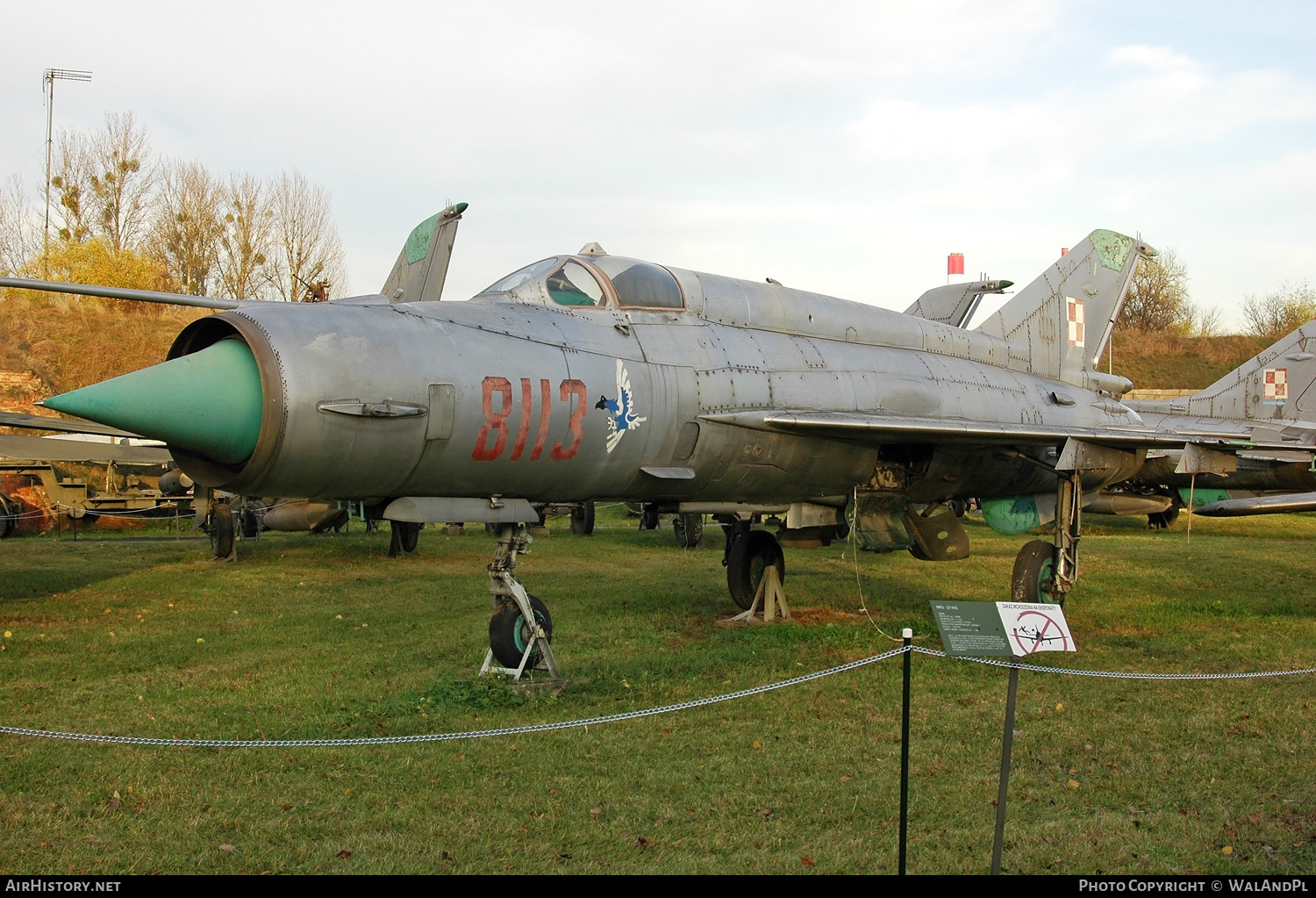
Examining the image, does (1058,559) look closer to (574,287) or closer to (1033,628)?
(574,287)

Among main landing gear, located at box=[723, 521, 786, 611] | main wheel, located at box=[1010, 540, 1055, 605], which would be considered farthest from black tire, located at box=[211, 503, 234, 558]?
main wheel, located at box=[1010, 540, 1055, 605]

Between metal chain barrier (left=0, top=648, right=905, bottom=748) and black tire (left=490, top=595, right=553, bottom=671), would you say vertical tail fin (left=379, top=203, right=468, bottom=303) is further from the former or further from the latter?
metal chain barrier (left=0, top=648, right=905, bottom=748)

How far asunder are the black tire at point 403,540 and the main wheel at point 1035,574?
1125 centimetres

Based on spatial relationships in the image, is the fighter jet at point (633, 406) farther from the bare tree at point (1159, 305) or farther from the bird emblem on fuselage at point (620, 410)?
the bare tree at point (1159, 305)

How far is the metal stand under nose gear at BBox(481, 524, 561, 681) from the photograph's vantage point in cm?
752

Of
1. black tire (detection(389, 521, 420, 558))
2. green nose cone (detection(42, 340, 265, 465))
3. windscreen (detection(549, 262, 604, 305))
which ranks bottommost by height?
black tire (detection(389, 521, 420, 558))

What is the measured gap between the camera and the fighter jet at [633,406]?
5895mm

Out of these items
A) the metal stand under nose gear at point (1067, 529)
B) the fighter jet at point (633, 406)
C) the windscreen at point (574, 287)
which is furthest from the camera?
the metal stand under nose gear at point (1067, 529)

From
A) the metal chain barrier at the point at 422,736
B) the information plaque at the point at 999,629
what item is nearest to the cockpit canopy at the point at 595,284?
the metal chain barrier at the point at 422,736

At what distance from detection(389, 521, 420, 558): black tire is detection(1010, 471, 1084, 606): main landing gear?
11320 mm

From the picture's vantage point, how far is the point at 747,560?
38.4 ft

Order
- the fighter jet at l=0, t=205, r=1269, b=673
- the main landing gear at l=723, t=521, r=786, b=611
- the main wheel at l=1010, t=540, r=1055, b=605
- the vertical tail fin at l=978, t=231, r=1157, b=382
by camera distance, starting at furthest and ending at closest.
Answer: the vertical tail fin at l=978, t=231, r=1157, b=382, the main landing gear at l=723, t=521, r=786, b=611, the main wheel at l=1010, t=540, r=1055, b=605, the fighter jet at l=0, t=205, r=1269, b=673

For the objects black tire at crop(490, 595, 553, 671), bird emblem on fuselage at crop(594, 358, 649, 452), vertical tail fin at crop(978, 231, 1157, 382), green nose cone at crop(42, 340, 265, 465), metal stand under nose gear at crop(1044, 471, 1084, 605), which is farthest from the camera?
vertical tail fin at crop(978, 231, 1157, 382)
